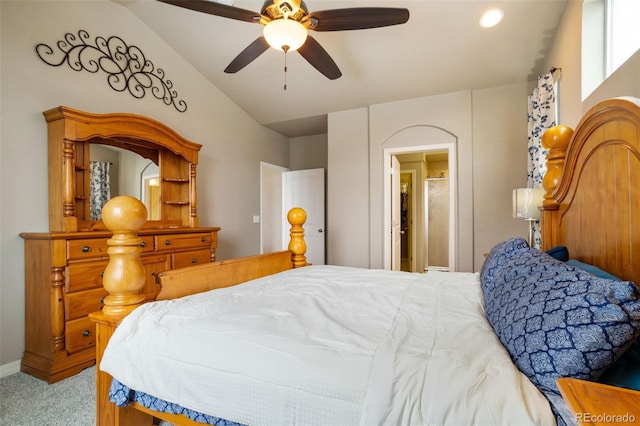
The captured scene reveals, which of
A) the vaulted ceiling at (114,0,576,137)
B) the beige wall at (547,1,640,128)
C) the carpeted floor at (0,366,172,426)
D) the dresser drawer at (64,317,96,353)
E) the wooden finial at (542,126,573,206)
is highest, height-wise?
the vaulted ceiling at (114,0,576,137)

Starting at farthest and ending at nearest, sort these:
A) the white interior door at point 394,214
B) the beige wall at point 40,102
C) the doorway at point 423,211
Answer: the doorway at point 423,211, the white interior door at point 394,214, the beige wall at point 40,102

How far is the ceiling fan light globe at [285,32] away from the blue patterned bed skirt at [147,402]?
6.33 feet

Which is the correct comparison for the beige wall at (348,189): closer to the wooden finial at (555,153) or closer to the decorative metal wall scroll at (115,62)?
the decorative metal wall scroll at (115,62)

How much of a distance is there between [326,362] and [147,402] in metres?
0.68

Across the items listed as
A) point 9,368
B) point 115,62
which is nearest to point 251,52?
point 115,62

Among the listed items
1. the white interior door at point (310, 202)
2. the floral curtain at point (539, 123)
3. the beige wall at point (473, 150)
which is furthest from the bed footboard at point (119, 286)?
the white interior door at point (310, 202)

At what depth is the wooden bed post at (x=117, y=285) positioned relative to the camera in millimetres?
1050

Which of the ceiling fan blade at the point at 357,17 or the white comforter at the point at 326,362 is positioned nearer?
the white comforter at the point at 326,362

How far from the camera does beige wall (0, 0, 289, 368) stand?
2090mm

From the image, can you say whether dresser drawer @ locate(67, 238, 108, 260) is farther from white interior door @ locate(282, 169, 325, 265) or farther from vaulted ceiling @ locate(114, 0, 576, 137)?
white interior door @ locate(282, 169, 325, 265)

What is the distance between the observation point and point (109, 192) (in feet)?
8.66

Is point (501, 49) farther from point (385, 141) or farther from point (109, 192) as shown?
point (109, 192)

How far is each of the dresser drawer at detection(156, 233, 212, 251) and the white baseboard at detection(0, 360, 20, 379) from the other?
3.79 feet

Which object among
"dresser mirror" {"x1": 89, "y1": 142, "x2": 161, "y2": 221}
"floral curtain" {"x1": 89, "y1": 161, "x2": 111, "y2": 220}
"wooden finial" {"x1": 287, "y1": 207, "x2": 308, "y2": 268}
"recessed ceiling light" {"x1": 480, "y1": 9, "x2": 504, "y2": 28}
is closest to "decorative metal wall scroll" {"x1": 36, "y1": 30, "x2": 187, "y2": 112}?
"dresser mirror" {"x1": 89, "y1": 142, "x2": 161, "y2": 221}
